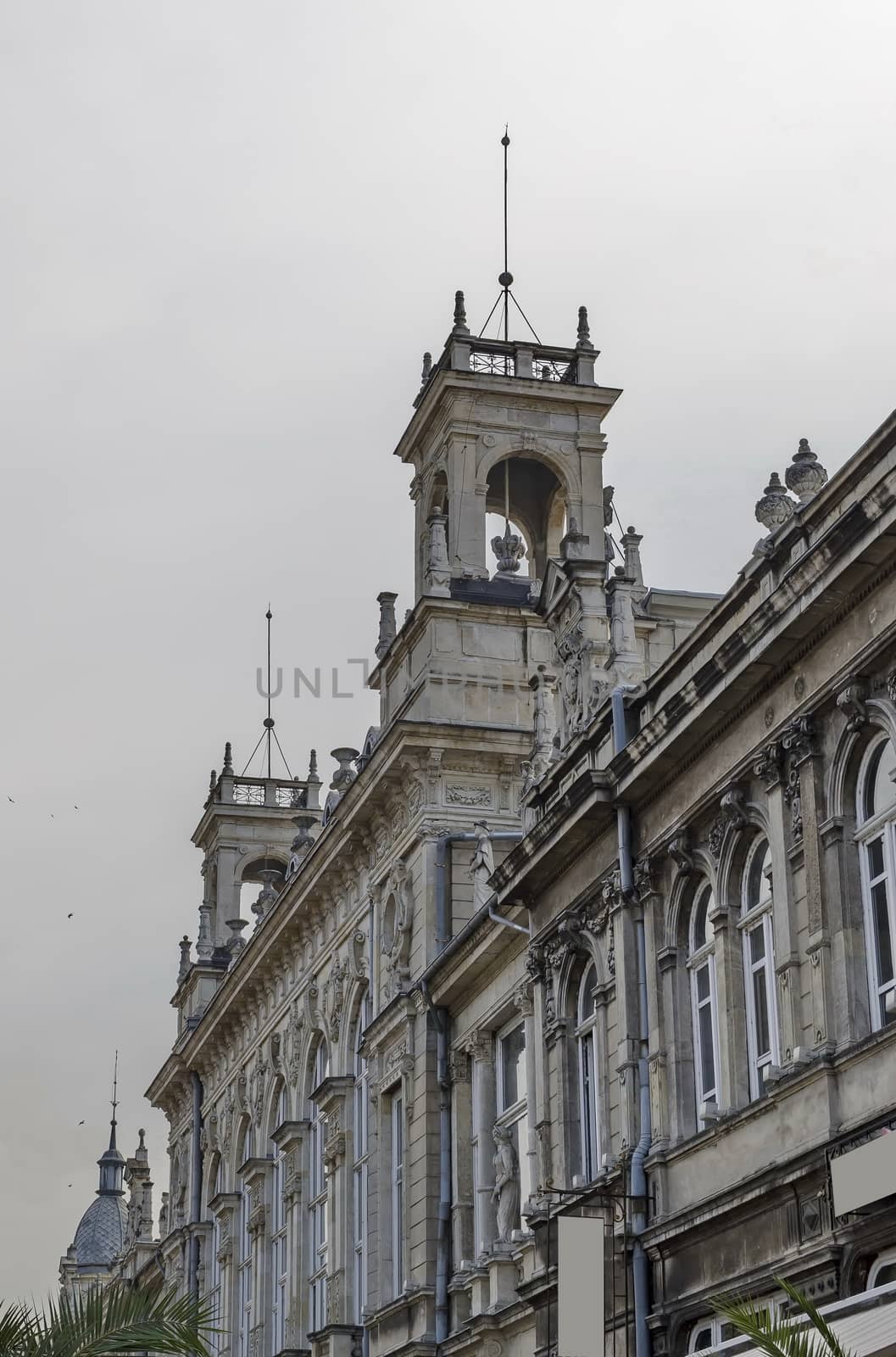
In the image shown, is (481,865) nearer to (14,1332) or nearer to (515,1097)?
(515,1097)

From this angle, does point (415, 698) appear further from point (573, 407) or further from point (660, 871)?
point (660, 871)

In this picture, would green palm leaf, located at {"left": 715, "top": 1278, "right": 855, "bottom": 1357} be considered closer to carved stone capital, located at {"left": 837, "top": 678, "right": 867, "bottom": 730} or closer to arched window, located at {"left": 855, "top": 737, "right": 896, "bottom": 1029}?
arched window, located at {"left": 855, "top": 737, "right": 896, "bottom": 1029}

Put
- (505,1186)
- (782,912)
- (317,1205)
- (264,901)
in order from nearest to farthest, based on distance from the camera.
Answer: (782,912) → (505,1186) → (317,1205) → (264,901)

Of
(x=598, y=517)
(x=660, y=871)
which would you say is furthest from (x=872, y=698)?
(x=598, y=517)

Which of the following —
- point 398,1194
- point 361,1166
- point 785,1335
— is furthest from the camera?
point 361,1166

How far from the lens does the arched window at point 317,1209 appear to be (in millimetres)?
41156

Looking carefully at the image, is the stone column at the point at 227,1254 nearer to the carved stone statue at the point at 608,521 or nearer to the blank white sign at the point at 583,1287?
the carved stone statue at the point at 608,521

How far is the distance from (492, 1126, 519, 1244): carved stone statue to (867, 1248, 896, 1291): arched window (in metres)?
11.4

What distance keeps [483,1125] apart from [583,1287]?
780cm

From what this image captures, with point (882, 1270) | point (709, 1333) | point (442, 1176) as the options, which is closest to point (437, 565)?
point (442, 1176)

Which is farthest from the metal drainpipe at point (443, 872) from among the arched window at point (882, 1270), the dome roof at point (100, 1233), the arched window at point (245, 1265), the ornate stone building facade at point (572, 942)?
the dome roof at point (100, 1233)

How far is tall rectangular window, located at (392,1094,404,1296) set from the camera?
3522 cm

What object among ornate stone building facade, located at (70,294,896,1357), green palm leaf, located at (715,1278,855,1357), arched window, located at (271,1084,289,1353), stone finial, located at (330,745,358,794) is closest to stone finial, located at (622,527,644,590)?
ornate stone building facade, located at (70,294,896,1357)

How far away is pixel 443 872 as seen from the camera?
35094 millimetres
